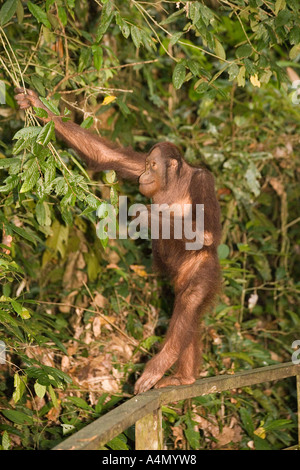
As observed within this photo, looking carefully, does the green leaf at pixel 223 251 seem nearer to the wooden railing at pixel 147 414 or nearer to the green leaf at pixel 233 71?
the wooden railing at pixel 147 414

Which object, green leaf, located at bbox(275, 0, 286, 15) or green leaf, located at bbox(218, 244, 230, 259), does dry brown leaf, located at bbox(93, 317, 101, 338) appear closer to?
green leaf, located at bbox(218, 244, 230, 259)

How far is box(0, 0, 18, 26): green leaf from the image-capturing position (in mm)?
2689

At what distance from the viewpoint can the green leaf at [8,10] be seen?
2689 millimetres

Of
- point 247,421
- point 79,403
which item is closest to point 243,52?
point 79,403

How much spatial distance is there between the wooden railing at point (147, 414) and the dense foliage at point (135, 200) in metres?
0.56

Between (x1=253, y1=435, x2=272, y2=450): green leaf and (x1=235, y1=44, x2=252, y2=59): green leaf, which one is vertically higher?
(x1=235, y1=44, x2=252, y2=59): green leaf

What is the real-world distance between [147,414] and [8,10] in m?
1.86

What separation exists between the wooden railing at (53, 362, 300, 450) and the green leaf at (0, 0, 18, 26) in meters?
1.73

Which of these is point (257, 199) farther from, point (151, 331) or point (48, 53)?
point (48, 53)

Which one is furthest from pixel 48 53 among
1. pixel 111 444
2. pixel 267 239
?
pixel 267 239

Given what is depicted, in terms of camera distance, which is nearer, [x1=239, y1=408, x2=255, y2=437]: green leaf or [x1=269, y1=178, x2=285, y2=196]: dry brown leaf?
[x1=239, y1=408, x2=255, y2=437]: green leaf

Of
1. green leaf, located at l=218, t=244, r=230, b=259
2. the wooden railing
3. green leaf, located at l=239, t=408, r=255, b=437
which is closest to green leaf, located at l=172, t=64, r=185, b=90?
the wooden railing

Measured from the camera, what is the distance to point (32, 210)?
3.61 meters

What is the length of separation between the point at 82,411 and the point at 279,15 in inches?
97.4
